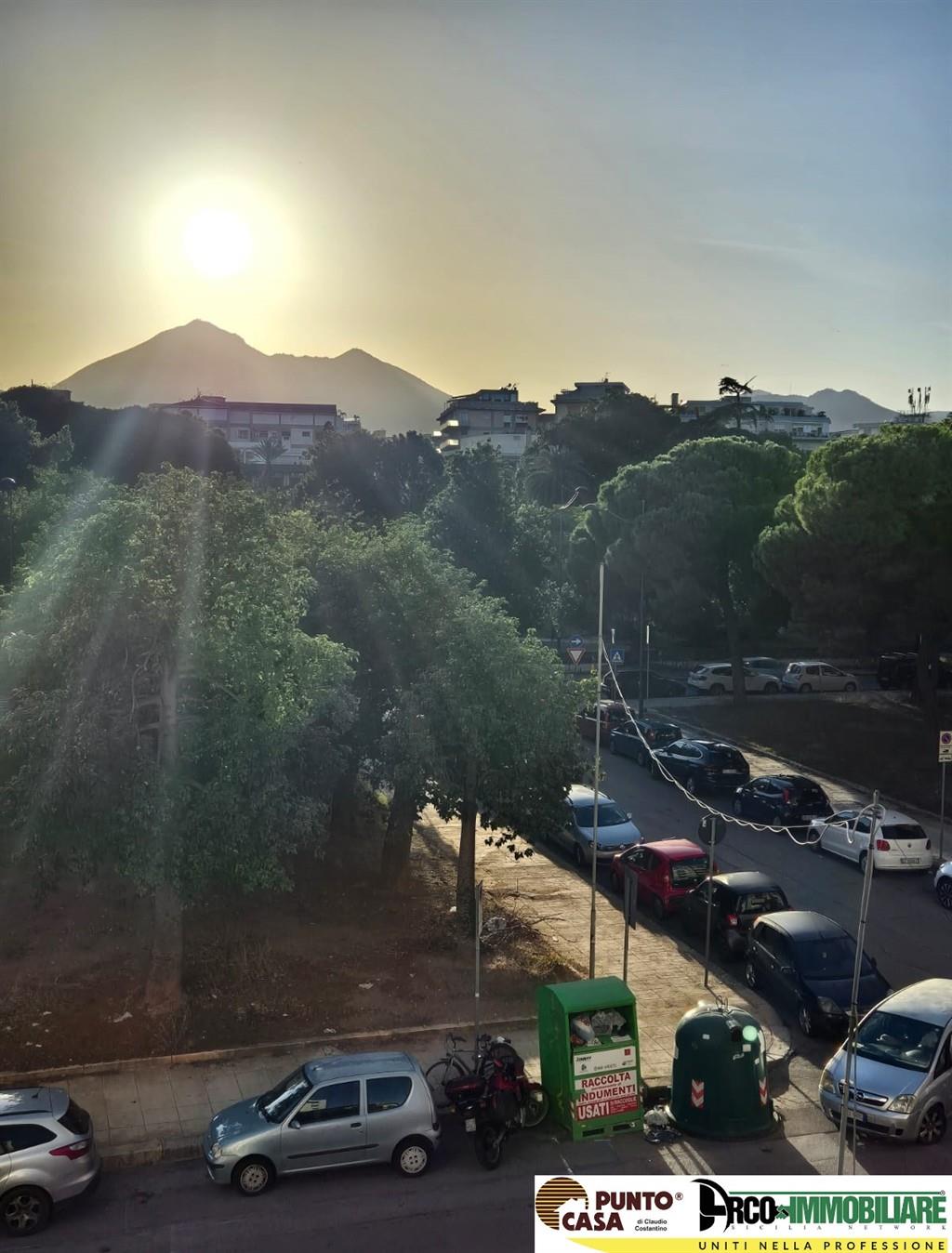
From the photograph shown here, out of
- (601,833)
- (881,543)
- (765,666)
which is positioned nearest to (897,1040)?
(601,833)

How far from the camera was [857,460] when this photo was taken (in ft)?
114

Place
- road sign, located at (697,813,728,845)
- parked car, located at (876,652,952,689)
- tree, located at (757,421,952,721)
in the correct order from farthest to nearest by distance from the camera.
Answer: parked car, located at (876,652,952,689) → tree, located at (757,421,952,721) → road sign, located at (697,813,728,845)

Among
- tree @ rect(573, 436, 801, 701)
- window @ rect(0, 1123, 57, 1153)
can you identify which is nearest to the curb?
window @ rect(0, 1123, 57, 1153)

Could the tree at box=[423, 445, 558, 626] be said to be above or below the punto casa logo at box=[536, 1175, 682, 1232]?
above

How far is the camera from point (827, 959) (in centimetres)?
1628

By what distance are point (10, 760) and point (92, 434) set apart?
66908 mm

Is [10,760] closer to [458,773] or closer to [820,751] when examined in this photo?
[458,773]

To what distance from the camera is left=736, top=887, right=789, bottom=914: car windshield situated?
18.7m

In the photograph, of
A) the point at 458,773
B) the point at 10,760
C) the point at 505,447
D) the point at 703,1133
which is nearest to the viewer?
the point at 703,1133

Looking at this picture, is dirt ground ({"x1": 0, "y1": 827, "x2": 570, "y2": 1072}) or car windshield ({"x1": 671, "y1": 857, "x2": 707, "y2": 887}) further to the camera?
car windshield ({"x1": 671, "y1": 857, "x2": 707, "y2": 887})

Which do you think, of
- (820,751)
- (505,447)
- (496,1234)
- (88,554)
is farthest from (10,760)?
(505,447)

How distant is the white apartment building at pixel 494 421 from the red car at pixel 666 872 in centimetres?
12229

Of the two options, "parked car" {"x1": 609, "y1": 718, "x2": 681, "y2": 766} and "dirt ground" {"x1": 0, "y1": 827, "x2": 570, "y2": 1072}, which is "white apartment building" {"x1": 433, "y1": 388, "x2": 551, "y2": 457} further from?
"dirt ground" {"x1": 0, "y1": 827, "x2": 570, "y2": 1072}

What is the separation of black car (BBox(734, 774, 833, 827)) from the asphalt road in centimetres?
62
